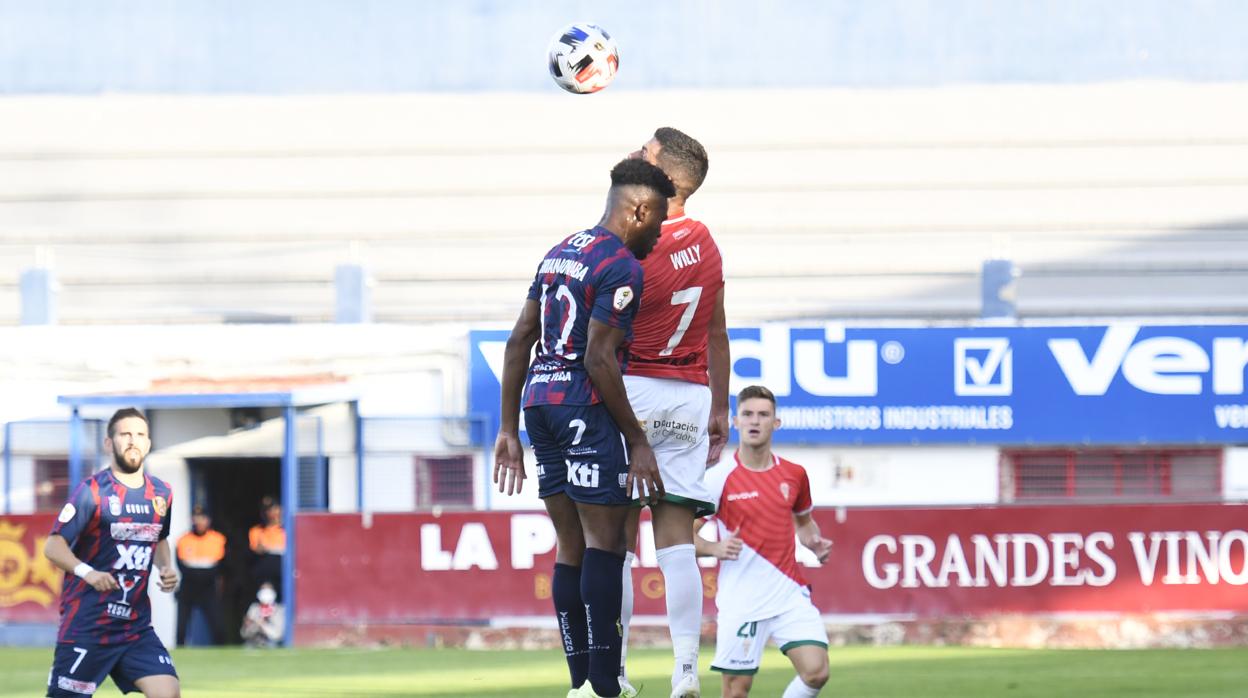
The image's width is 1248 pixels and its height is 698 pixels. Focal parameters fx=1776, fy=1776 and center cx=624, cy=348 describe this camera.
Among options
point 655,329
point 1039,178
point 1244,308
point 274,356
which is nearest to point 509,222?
point 274,356

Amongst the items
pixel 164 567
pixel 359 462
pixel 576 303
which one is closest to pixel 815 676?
pixel 576 303

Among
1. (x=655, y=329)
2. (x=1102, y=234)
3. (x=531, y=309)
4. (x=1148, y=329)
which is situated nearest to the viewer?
(x=531, y=309)

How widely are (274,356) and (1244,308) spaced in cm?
1167

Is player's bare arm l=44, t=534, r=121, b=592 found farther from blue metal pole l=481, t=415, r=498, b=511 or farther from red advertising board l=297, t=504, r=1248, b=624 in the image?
blue metal pole l=481, t=415, r=498, b=511

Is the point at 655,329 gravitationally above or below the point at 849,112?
below

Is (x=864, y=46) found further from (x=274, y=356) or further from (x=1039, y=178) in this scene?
(x=274, y=356)

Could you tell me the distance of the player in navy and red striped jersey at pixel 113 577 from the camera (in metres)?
7.90

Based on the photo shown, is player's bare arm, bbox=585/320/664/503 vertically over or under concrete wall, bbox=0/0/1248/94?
under

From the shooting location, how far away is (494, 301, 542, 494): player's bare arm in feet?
21.6

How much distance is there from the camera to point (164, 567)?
816 centimetres

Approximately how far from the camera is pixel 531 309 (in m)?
6.61

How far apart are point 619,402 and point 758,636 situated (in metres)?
2.39

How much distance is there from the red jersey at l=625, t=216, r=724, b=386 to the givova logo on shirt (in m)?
2.61

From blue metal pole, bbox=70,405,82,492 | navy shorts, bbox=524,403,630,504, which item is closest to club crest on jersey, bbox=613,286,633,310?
navy shorts, bbox=524,403,630,504
